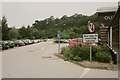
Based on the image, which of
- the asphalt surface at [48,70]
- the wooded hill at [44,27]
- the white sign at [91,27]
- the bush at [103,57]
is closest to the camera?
the asphalt surface at [48,70]

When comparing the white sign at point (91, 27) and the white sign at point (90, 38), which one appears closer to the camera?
the white sign at point (91, 27)

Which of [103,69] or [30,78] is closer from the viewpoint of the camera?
[30,78]

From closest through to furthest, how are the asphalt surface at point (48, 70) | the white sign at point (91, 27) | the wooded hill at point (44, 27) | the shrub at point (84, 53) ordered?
the asphalt surface at point (48, 70) < the white sign at point (91, 27) < the shrub at point (84, 53) < the wooded hill at point (44, 27)

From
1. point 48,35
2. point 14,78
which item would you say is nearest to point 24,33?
point 48,35

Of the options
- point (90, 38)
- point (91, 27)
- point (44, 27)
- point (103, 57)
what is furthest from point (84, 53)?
point (44, 27)

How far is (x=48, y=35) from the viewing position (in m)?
118

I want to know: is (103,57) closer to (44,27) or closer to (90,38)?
(90,38)

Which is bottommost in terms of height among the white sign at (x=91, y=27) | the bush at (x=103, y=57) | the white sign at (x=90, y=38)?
the bush at (x=103, y=57)

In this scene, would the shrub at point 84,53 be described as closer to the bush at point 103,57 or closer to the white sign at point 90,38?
the white sign at point 90,38

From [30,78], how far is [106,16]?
25112mm

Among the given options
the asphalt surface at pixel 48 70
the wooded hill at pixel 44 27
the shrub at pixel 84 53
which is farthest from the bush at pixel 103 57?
the wooded hill at pixel 44 27

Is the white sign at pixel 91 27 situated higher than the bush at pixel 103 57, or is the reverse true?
the white sign at pixel 91 27

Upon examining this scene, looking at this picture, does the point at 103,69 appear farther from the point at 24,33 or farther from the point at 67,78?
the point at 24,33

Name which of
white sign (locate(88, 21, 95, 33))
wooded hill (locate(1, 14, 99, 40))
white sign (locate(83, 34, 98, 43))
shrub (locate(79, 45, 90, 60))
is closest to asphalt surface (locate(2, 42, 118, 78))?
shrub (locate(79, 45, 90, 60))
